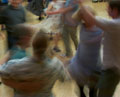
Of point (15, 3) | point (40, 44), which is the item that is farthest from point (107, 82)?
point (15, 3)

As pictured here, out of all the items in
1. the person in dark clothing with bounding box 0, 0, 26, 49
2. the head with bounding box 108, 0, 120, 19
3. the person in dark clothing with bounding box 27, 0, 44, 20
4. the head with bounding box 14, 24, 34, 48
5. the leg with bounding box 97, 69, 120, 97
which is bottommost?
the person in dark clothing with bounding box 27, 0, 44, 20

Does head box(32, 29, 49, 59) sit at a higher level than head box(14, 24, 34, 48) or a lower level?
higher

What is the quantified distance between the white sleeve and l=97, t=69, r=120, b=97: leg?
39 centimetres

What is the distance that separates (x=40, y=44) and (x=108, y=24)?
648 mm

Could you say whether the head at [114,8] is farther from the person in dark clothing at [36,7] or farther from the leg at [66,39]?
the person in dark clothing at [36,7]

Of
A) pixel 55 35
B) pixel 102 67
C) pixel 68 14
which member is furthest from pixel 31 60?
pixel 55 35

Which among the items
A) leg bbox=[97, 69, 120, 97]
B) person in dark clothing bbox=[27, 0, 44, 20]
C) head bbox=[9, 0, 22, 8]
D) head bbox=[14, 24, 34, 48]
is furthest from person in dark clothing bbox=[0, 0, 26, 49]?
person in dark clothing bbox=[27, 0, 44, 20]

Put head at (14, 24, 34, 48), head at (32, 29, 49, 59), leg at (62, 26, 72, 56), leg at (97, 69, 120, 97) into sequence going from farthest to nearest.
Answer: leg at (62, 26, 72, 56)
leg at (97, 69, 120, 97)
head at (14, 24, 34, 48)
head at (32, 29, 49, 59)

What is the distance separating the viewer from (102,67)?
199 centimetres

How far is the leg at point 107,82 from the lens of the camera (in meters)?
1.94

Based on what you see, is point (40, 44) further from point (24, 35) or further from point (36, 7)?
point (36, 7)

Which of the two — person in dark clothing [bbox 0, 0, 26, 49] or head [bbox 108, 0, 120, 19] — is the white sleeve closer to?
head [bbox 108, 0, 120, 19]

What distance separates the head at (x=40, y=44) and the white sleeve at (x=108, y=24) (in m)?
0.53

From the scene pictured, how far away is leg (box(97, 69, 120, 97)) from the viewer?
6.36 feet
